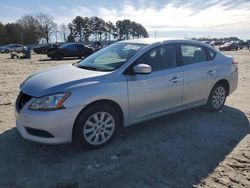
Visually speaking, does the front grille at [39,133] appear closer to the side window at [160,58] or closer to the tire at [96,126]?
the tire at [96,126]

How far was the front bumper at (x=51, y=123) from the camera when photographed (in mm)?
3895

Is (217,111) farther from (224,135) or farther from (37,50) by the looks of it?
(37,50)

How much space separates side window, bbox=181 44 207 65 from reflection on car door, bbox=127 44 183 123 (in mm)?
267

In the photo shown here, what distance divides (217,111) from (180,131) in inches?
63.8

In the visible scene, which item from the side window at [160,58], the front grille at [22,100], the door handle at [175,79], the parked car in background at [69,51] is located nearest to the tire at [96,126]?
the front grille at [22,100]

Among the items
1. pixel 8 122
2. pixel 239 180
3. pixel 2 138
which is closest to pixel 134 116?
pixel 239 180

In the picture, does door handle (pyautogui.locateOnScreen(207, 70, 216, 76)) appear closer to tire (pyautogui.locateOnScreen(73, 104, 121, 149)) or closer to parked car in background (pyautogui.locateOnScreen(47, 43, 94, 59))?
tire (pyautogui.locateOnScreen(73, 104, 121, 149))

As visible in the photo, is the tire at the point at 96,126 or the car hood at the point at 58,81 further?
the tire at the point at 96,126

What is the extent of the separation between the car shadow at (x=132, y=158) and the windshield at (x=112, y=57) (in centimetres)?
123

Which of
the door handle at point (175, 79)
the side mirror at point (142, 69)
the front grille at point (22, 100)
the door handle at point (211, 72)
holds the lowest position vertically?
the front grille at point (22, 100)

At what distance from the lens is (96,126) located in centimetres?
432

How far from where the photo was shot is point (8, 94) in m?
8.31

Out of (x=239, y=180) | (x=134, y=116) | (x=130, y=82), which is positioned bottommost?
(x=239, y=180)

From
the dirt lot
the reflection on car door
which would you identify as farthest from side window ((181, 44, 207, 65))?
the dirt lot
